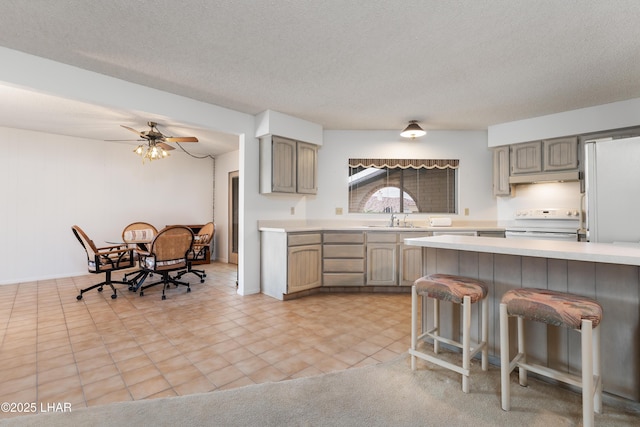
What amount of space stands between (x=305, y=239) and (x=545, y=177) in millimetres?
3326

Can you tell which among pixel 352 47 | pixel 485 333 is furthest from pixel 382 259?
pixel 352 47

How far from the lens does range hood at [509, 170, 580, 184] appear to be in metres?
A: 3.76

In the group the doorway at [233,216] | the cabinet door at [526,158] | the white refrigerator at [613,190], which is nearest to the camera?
the white refrigerator at [613,190]

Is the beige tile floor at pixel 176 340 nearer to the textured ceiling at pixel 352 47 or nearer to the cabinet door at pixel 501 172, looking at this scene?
the cabinet door at pixel 501 172

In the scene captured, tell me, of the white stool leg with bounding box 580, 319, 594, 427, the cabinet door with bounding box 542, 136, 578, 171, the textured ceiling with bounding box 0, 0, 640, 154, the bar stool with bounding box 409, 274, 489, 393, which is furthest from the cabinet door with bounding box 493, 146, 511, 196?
the white stool leg with bounding box 580, 319, 594, 427

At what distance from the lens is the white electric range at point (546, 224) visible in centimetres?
386

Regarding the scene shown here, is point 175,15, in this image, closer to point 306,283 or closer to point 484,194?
point 306,283

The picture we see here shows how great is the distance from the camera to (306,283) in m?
3.87

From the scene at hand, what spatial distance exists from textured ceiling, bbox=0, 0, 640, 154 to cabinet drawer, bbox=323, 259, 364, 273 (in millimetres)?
2058

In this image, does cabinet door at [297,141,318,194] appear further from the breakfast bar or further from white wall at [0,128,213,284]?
white wall at [0,128,213,284]

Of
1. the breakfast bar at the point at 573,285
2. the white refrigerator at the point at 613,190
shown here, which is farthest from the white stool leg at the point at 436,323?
the white refrigerator at the point at 613,190

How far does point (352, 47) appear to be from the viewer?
2373mm

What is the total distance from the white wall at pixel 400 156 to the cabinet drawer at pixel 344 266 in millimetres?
918

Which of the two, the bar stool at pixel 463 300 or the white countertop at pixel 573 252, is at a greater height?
the white countertop at pixel 573 252
